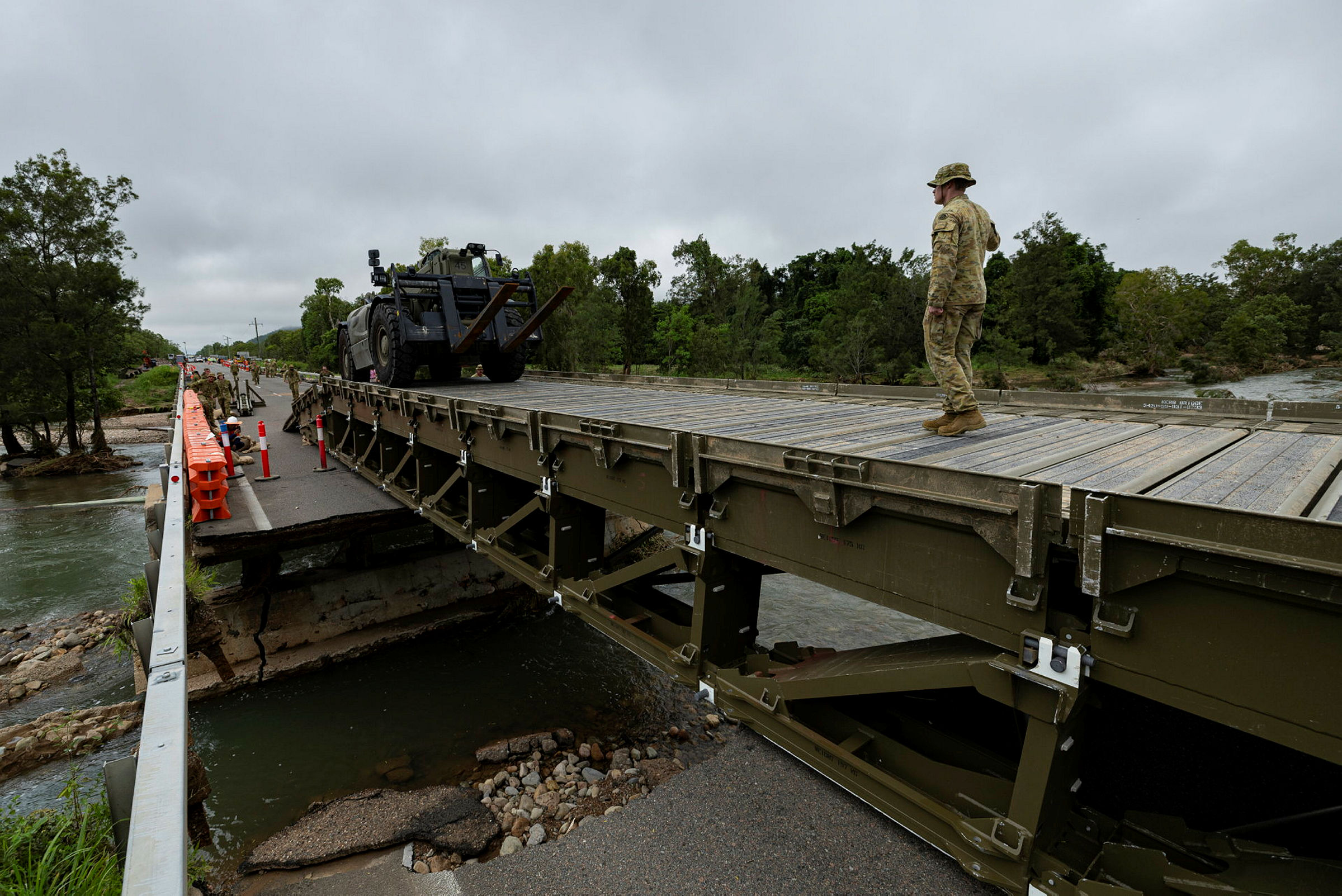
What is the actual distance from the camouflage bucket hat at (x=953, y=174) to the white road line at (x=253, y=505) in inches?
342

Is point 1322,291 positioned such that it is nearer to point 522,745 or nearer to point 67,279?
point 522,745

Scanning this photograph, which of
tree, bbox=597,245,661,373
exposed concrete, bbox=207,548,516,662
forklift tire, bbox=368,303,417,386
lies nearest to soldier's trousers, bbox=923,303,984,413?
forklift tire, bbox=368,303,417,386

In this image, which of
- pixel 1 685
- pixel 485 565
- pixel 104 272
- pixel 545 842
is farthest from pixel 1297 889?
pixel 104 272

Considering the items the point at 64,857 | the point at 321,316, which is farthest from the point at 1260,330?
the point at 321,316

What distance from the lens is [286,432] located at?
57.3 ft

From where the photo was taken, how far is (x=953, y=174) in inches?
157

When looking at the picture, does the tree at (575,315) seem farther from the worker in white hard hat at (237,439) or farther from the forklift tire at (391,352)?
the forklift tire at (391,352)

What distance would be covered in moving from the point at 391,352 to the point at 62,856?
784cm

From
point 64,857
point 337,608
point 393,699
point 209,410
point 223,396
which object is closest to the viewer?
point 64,857

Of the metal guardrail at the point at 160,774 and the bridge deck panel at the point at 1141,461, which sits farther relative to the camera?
the bridge deck panel at the point at 1141,461

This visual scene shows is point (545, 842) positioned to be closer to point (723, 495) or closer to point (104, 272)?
point (723, 495)

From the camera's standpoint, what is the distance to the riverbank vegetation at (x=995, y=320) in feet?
104

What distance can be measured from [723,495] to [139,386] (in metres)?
69.6

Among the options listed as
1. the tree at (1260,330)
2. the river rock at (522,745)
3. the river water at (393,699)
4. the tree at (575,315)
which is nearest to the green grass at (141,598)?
the river water at (393,699)
